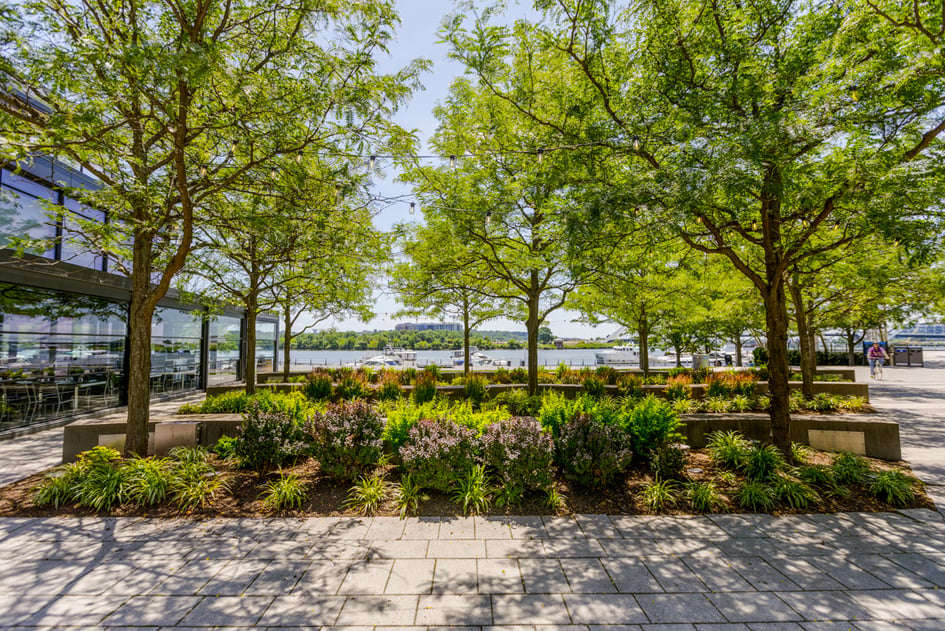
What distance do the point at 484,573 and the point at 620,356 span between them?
30.6 m

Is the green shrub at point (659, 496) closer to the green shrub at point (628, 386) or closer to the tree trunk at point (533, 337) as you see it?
the tree trunk at point (533, 337)

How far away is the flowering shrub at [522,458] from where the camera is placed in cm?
474

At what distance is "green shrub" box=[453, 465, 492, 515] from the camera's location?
4.57 m

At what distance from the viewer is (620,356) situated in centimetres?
3156

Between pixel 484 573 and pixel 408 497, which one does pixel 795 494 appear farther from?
pixel 408 497

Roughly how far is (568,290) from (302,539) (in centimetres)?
846

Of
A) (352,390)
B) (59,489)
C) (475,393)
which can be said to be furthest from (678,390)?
(59,489)

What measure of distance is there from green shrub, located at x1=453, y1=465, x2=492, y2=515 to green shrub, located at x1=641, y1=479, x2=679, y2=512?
6.21ft

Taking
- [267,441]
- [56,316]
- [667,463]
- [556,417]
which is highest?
[56,316]

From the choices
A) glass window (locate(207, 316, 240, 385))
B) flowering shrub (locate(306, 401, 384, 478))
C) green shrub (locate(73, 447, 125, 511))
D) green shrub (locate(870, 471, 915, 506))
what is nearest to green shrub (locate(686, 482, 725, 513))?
green shrub (locate(870, 471, 915, 506))

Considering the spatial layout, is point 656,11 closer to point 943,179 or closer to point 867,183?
point 867,183

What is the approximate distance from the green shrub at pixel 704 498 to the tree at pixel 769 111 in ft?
6.45

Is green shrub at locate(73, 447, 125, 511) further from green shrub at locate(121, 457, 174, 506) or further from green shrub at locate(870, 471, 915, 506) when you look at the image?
green shrub at locate(870, 471, 915, 506)

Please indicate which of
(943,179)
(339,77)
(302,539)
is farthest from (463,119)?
(302,539)
